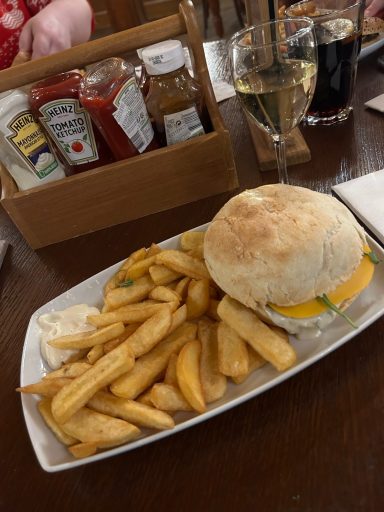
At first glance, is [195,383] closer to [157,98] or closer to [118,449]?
[118,449]

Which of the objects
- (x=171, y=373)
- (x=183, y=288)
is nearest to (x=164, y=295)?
(x=183, y=288)

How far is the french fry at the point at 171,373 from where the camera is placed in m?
0.69

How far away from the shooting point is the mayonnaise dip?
0.80 metres

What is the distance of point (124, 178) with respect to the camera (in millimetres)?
1047

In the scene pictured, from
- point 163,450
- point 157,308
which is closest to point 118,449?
point 163,450

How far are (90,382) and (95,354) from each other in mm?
79

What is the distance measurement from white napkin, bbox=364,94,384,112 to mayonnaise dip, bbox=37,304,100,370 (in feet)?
2.97

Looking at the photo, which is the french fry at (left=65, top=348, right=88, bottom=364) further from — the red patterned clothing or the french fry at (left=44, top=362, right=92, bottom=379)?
the red patterned clothing

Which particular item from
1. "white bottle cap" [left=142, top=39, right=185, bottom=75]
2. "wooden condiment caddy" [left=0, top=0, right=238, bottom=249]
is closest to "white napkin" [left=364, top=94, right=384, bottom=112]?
"wooden condiment caddy" [left=0, top=0, right=238, bottom=249]

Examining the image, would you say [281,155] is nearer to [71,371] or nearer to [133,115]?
[133,115]

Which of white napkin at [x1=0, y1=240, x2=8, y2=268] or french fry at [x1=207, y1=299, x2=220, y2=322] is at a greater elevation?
french fry at [x1=207, y1=299, x2=220, y2=322]

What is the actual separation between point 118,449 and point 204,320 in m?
0.26

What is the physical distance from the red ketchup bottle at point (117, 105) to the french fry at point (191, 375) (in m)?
0.52

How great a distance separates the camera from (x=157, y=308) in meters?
0.75
